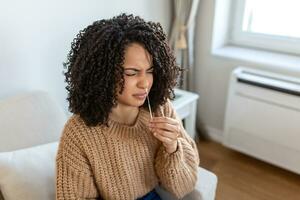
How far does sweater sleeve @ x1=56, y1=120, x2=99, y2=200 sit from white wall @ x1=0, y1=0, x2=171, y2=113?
54 centimetres

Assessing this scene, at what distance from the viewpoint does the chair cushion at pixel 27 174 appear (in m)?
0.98

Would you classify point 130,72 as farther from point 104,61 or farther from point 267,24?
point 267,24

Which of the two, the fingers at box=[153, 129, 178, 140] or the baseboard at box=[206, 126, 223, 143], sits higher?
the fingers at box=[153, 129, 178, 140]

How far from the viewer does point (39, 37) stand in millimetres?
1411

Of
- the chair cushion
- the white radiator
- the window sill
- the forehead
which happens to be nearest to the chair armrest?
the chair cushion

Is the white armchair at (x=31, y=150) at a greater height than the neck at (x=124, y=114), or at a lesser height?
lesser

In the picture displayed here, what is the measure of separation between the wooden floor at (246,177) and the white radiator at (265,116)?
0.34 feet

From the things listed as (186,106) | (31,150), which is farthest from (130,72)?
(186,106)

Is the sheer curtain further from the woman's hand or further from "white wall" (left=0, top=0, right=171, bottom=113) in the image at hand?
the woman's hand

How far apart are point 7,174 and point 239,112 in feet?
4.82

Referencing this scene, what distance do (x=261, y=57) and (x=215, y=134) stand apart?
681mm

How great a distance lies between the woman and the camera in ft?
2.90

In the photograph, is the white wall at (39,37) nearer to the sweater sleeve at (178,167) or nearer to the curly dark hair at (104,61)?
the curly dark hair at (104,61)

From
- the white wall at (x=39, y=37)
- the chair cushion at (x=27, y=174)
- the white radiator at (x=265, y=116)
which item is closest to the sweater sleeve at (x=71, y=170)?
the chair cushion at (x=27, y=174)
